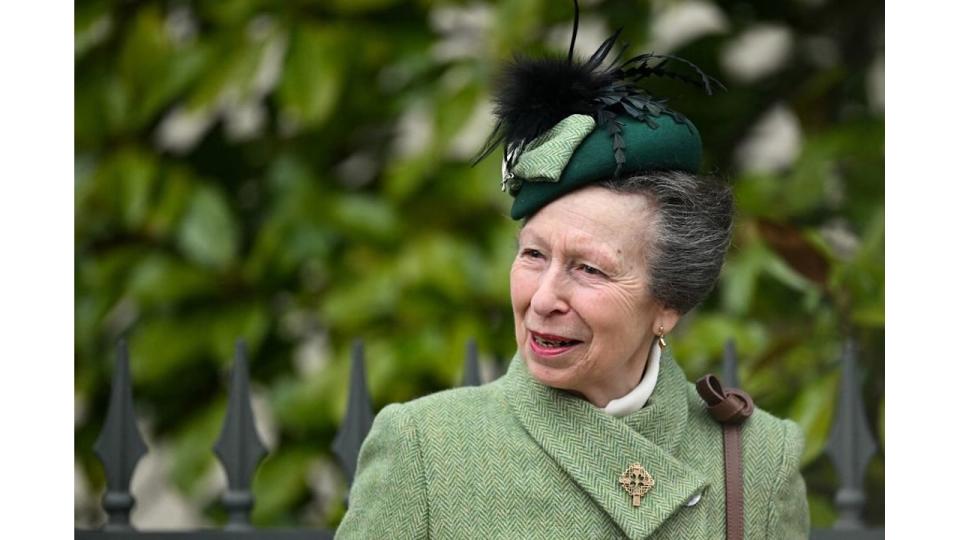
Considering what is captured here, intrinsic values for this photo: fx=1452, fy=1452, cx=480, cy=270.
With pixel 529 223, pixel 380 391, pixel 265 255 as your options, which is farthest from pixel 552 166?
pixel 265 255

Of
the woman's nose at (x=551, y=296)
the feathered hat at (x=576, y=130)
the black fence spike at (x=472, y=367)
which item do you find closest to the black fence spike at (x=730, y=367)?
the black fence spike at (x=472, y=367)

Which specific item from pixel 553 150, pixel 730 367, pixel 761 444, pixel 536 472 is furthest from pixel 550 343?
pixel 730 367

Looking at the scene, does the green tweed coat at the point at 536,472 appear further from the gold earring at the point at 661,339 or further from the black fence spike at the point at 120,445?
the black fence spike at the point at 120,445

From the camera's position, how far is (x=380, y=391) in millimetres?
4184

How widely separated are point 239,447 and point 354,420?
27 centimetres

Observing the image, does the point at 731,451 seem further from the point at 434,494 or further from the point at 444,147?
the point at 444,147

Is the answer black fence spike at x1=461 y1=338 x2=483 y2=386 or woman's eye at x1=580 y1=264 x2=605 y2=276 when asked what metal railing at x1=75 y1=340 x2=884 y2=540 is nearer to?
black fence spike at x1=461 y1=338 x2=483 y2=386

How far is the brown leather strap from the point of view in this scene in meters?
2.52

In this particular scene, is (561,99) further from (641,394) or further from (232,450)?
(232,450)

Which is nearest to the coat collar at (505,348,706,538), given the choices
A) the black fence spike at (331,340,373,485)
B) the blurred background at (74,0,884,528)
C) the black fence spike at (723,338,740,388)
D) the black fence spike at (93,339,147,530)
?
the black fence spike at (331,340,373,485)

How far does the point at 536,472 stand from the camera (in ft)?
8.04

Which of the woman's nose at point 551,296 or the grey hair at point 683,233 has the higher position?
the grey hair at point 683,233

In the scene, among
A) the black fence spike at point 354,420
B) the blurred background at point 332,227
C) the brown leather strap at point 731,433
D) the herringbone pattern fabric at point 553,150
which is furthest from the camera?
the blurred background at point 332,227

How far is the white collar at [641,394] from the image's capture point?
2.52 metres
